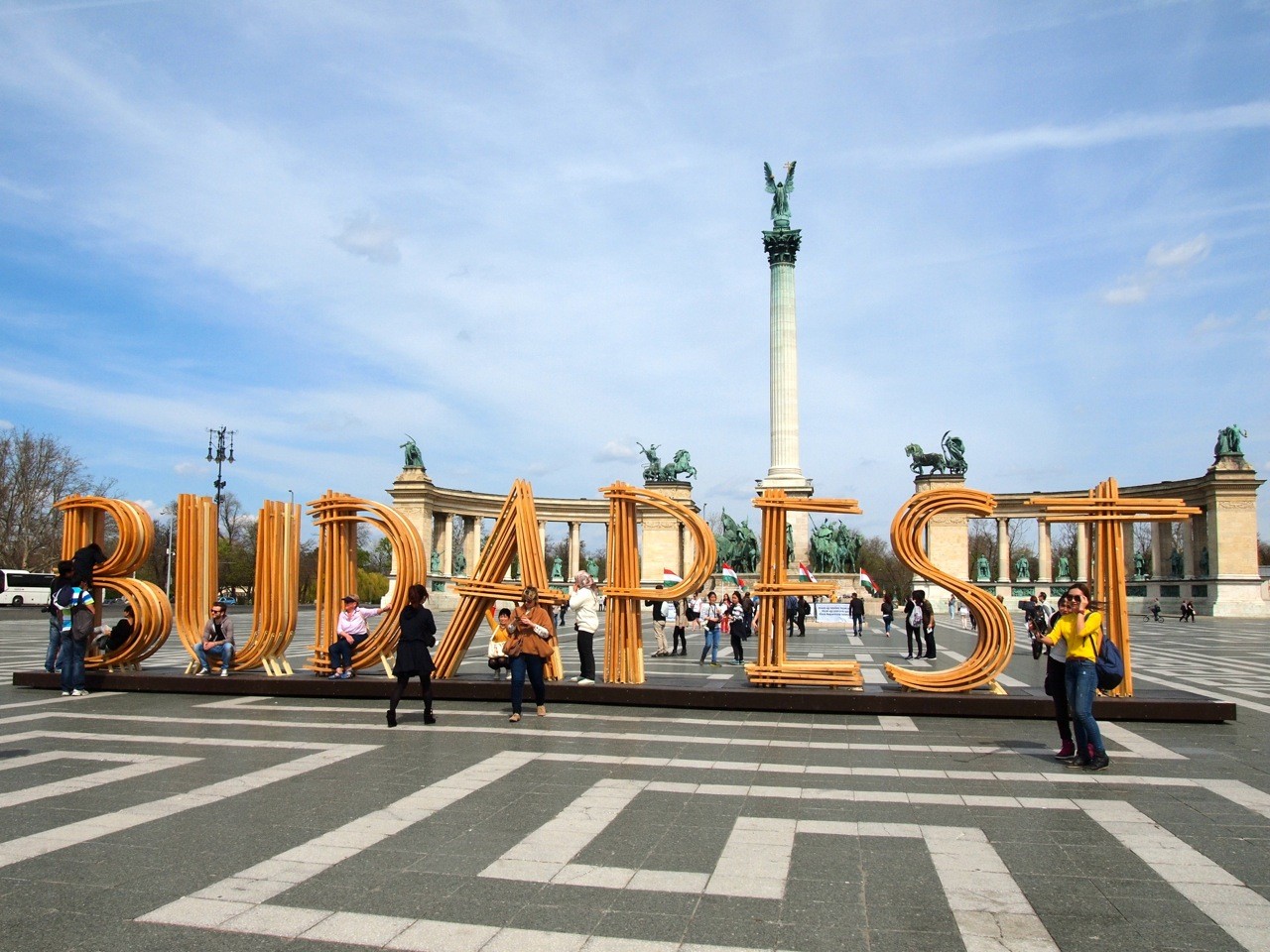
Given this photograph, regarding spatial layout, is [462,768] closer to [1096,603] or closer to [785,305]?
[1096,603]

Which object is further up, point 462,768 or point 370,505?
point 370,505

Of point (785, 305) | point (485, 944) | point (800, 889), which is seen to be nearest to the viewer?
point (485, 944)

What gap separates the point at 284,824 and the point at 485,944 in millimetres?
3060

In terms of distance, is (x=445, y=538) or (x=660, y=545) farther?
(x=445, y=538)

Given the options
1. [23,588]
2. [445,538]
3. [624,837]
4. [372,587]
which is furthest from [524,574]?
[372,587]

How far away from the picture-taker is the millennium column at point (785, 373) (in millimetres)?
58156

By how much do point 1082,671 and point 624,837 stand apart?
5382 millimetres

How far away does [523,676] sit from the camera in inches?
507

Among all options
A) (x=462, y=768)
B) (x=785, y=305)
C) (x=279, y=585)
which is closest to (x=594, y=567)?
(x=785, y=305)

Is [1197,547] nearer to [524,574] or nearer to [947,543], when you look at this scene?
[947,543]

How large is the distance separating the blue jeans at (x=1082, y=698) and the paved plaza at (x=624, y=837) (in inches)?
16.8

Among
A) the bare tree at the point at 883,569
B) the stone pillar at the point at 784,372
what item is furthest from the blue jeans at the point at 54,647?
the bare tree at the point at 883,569

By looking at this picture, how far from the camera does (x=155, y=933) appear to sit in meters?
5.32

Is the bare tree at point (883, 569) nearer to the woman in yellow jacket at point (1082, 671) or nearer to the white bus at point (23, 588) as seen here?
the white bus at point (23, 588)
